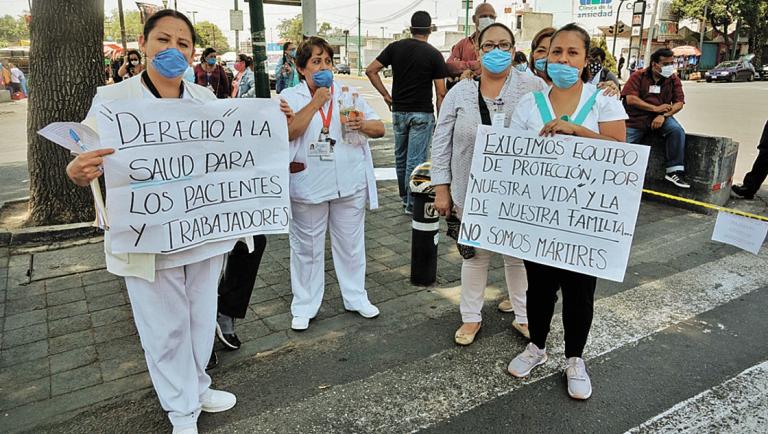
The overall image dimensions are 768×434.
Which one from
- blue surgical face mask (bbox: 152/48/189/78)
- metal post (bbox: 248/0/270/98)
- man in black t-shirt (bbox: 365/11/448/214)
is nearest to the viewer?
blue surgical face mask (bbox: 152/48/189/78)

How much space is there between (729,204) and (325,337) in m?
5.93

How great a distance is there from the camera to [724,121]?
1484cm

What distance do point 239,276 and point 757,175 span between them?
A: 689 centimetres

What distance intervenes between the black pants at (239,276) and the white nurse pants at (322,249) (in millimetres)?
502

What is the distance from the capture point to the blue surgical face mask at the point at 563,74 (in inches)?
112

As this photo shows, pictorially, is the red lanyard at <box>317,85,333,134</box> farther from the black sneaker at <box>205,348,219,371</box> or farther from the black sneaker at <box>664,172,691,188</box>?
the black sneaker at <box>664,172,691,188</box>

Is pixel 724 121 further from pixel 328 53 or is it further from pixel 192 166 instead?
pixel 192 166

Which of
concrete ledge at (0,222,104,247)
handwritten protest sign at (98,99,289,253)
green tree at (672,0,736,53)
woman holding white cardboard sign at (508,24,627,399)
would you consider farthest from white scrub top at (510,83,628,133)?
green tree at (672,0,736,53)

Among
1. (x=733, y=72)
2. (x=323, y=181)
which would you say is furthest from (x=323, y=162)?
(x=733, y=72)

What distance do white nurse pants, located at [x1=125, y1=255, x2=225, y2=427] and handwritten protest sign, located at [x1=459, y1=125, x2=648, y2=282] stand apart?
1.48 m

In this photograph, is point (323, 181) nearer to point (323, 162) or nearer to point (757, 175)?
point (323, 162)

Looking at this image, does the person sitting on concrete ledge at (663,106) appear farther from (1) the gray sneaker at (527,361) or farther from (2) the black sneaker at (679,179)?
(1) the gray sneaker at (527,361)

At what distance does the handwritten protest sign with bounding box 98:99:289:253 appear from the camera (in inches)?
95.4

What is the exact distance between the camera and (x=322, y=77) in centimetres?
341
